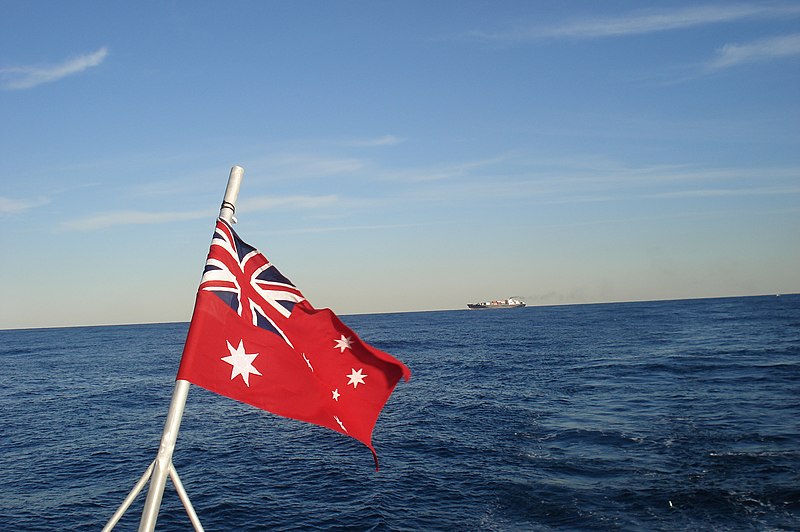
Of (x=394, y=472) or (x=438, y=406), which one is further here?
(x=438, y=406)

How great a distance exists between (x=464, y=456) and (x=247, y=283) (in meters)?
28.6

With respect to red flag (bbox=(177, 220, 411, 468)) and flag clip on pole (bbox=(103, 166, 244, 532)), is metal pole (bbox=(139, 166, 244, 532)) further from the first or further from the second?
red flag (bbox=(177, 220, 411, 468))

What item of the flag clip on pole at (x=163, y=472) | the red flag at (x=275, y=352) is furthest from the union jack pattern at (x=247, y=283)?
the flag clip on pole at (x=163, y=472)

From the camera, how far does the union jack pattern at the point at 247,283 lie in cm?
774

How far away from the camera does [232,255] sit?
809 centimetres

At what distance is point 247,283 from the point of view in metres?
8.29

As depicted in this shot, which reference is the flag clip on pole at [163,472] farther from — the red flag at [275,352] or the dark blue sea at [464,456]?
the dark blue sea at [464,456]

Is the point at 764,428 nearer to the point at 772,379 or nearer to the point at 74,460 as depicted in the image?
the point at 772,379

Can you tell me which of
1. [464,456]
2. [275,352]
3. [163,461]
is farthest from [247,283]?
[464,456]

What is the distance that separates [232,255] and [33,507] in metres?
28.5

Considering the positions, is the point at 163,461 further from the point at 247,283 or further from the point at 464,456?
the point at 464,456

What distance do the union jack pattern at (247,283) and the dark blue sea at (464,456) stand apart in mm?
18545

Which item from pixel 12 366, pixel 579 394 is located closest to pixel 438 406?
pixel 579 394

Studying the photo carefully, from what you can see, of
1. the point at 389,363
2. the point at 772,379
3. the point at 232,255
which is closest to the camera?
the point at 232,255
